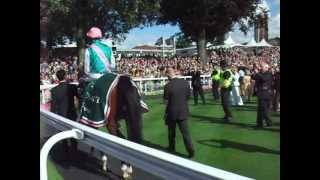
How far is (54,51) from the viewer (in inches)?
137

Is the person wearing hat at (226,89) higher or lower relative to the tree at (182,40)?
lower

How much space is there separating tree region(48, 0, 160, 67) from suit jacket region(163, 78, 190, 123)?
0.36 meters

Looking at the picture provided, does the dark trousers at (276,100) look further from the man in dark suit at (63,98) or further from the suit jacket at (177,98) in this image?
the man in dark suit at (63,98)

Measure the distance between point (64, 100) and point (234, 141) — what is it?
1339 millimetres

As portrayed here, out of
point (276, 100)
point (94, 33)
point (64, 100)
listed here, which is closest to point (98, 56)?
point (94, 33)

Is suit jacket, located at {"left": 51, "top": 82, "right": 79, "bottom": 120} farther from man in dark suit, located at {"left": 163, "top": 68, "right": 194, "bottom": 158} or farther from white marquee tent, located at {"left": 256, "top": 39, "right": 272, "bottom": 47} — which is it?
white marquee tent, located at {"left": 256, "top": 39, "right": 272, "bottom": 47}

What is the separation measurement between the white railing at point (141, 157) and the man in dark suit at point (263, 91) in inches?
10.3

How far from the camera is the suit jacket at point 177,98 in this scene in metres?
2.66

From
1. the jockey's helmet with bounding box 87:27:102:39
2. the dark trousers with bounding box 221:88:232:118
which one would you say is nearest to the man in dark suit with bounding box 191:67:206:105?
the dark trousers with bounding box 221:88:232:118

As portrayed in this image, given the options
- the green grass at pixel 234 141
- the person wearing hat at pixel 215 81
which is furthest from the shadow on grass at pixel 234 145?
the person wearing hat at pixel 215 81

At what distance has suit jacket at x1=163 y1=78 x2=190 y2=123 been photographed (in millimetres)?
2658
